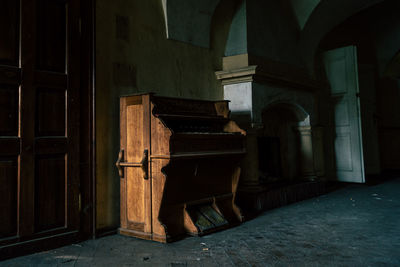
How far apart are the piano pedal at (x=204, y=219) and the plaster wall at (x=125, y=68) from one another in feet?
2.77

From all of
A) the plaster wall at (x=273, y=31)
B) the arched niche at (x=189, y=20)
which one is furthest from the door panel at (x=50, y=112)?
the plaster wall at (x=273, y=31)

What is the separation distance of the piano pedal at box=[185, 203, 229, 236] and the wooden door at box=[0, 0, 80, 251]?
3.87 ft

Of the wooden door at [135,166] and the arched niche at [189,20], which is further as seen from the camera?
the arched niche at [189,20]

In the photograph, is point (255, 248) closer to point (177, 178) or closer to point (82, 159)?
point (177, 178)

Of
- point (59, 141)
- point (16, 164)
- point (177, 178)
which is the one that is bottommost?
point (177, 178)

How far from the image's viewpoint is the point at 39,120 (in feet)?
10.2

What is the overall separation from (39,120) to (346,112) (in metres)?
5.95

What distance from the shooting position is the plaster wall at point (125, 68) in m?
3.58

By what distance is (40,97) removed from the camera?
10.3ft

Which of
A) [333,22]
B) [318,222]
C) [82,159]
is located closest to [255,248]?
[318,222]

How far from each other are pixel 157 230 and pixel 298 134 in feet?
13.0

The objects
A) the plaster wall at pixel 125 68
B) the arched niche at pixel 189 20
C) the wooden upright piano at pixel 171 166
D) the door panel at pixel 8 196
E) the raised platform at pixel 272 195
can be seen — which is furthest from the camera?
the raised platform at pixel 272 195

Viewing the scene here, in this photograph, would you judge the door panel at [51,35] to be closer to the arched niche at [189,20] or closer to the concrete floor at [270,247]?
the arched niche at [189,20]

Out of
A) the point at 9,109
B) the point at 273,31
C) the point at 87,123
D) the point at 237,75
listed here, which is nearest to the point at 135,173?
the point at 87,123
